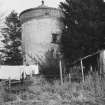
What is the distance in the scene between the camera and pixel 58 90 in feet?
33.6

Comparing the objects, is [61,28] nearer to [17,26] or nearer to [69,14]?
[69,14]

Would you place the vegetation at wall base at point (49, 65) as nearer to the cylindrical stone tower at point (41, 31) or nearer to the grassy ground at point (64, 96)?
the cylindrical stone tower at point (41, 31)

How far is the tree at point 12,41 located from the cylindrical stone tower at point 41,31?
6.13 meters

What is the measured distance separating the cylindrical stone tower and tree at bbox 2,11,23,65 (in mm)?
6132

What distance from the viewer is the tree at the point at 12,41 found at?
27547 mm

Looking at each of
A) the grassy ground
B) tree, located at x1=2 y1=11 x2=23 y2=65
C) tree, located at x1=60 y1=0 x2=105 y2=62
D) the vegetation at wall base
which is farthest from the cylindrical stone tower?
the grassy ground

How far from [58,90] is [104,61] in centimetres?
518

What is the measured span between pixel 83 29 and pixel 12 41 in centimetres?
1527

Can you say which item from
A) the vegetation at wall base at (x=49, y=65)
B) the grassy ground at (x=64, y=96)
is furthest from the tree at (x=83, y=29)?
the grassy ground at (x=64, y=96)

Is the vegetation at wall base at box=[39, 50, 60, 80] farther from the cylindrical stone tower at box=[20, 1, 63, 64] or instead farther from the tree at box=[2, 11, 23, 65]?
the tree at box=[2, 11, 23, 65]

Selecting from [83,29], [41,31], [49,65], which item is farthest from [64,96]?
[41,31]

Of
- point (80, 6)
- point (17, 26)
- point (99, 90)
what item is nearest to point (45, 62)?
point (80, 6)

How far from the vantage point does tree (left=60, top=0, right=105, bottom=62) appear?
16.3 meters

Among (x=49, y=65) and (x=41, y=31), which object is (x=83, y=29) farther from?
(x=41, y=31)
